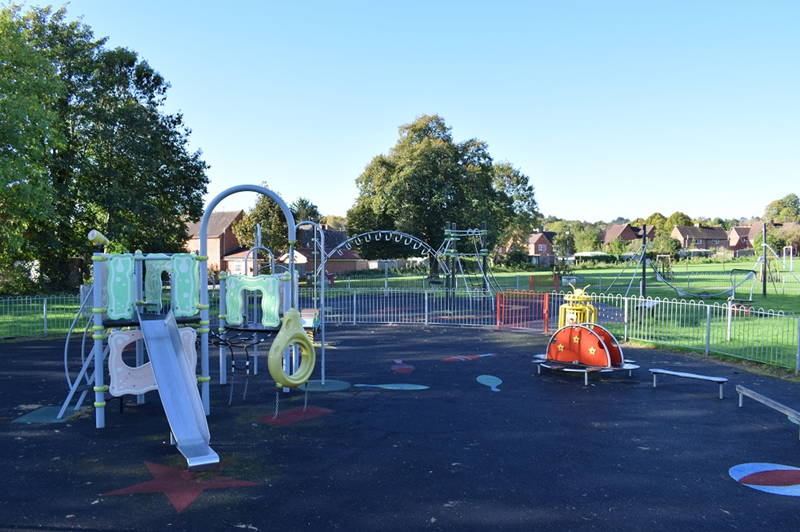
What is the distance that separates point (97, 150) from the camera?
2711 centimetres

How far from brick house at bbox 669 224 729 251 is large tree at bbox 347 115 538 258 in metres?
74.1

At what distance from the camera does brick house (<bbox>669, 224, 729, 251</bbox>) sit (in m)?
104

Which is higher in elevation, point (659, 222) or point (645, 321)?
point (659, 222)

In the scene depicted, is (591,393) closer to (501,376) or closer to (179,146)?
(501,376)

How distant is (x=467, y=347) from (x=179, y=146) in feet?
79.9

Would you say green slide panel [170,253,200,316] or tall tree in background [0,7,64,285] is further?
tall tree in background [0,7,64,285]

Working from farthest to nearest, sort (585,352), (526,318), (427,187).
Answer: (427,187), (526,318), (585,352)

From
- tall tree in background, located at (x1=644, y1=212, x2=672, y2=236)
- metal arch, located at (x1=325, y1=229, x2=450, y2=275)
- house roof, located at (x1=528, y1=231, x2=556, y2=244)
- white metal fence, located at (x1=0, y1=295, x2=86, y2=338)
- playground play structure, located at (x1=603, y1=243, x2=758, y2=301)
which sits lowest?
white metal fence, located at (x1=0, y1=295, x2=86, y2=338)

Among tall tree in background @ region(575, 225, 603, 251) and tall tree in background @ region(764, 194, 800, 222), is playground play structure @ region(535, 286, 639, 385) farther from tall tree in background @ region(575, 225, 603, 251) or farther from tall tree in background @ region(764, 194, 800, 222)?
tall tree in background @ region(764, 194, 800, 222)

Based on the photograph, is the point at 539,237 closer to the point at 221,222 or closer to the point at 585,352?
the point at 221,222

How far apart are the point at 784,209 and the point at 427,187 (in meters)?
111

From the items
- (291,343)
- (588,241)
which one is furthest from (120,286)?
(588,241)

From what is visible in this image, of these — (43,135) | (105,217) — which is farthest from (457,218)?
(43,135)

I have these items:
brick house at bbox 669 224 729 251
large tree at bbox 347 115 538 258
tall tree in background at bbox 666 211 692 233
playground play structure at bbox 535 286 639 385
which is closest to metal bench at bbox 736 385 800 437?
playground play structure at bbox 535 286 639 385
